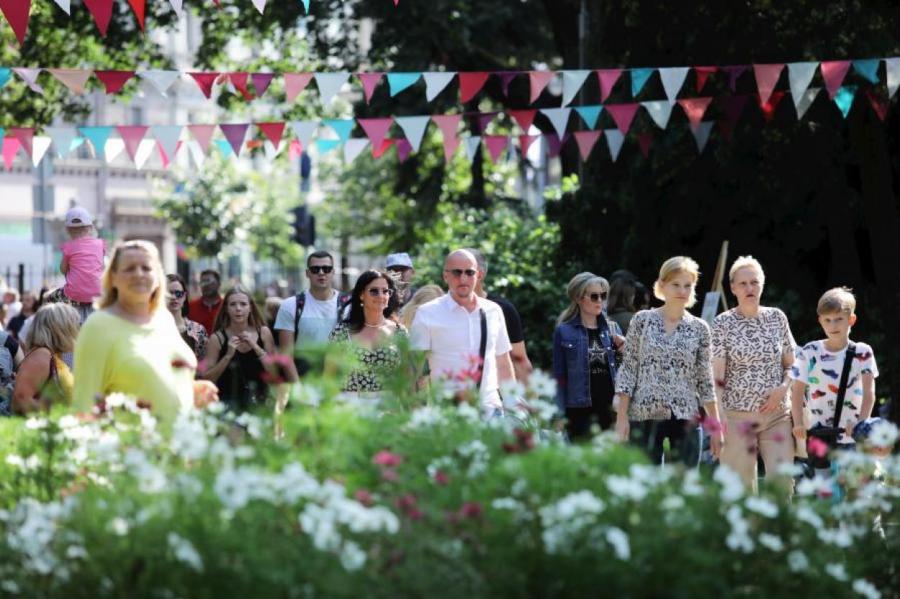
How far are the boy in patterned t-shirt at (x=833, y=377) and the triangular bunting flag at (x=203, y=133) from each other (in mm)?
8363

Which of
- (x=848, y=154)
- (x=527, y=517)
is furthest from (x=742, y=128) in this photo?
(x=527, y=517)

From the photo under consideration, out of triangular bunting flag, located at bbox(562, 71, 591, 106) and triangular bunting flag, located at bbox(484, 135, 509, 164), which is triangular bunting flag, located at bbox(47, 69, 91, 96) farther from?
triangular bunting flag, located at bbox(484, 135, 509, 164)

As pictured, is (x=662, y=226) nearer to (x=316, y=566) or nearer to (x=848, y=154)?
(x=848, y=154)

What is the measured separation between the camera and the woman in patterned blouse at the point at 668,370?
10578 millimetres

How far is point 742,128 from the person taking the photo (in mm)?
18516

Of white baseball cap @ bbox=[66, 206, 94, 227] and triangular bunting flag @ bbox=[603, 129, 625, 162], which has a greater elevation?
triangular bunting flag @ bbox=[603, 129, 625, 162]

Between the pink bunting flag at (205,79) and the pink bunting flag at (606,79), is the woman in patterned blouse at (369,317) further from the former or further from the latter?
the pink bunting flag at (205,79)

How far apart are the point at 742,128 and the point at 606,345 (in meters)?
7.34

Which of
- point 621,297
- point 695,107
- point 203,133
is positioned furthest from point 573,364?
point 203,133

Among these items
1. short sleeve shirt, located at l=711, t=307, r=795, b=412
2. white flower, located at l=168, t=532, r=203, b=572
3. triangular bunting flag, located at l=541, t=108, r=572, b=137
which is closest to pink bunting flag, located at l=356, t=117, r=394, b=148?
triangular bunting flag, located at l=541, t=108, r=572, b=137

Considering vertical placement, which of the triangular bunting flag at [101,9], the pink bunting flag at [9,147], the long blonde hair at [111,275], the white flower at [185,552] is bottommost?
the white flower at [185,552]

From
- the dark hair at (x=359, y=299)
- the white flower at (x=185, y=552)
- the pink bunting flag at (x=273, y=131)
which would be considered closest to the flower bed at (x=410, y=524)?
the white flower at (x=185, y=552)

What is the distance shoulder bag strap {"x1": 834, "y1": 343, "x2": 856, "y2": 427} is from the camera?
429 inches

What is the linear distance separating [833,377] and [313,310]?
3552 mm
